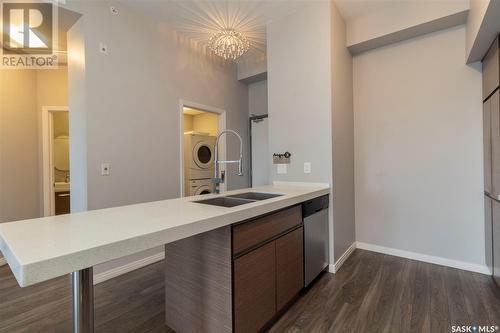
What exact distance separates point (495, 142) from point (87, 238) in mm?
3010

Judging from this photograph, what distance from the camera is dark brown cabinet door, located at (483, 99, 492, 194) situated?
224 cm

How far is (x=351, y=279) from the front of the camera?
7.76 ft

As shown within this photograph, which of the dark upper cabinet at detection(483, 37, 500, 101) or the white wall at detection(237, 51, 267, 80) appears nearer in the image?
the dark upper cabinet at detection(483, 37, 500, 101)

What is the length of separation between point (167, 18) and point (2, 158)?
271 cm

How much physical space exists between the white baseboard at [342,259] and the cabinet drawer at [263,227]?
2.94 feet

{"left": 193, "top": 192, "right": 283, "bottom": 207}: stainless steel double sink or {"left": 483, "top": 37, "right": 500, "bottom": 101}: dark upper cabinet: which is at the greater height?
{"left": 483, "top": 37, "right": 500, "bottom": 101}: dark upper cabinet

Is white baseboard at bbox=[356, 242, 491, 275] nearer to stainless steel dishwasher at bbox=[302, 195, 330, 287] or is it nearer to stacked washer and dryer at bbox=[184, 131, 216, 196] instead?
stainless steel dishwasher at bbox=[302, 195, 330, 287]

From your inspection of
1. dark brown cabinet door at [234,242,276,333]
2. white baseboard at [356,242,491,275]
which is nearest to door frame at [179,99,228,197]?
dark brown cabinet door at [234,242,276,333]

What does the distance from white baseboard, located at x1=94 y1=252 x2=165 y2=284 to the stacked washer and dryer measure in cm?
128

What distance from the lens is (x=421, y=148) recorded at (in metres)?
2.79

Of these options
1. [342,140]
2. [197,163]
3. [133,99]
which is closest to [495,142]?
[342,140]

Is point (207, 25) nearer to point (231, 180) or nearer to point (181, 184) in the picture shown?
point (181, 184)

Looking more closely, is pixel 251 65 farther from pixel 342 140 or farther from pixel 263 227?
pixel 263 227

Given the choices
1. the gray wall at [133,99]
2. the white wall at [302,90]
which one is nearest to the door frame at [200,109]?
the gray wall at [133,99]
